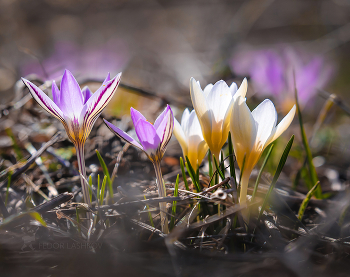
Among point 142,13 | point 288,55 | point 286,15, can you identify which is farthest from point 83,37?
point 288,55

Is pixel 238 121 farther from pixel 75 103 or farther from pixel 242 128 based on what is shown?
pixel 75 103

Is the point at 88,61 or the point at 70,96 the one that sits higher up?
the point at 88,61

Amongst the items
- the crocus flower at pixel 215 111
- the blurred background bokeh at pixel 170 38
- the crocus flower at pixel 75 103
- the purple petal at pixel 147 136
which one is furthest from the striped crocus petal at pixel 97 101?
the blurred background bokeh at pixel 170 38

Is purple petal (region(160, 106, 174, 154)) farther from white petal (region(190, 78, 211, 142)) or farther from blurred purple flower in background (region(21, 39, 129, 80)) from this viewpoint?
blurred purple flower in background (region(21, 39, 129, 80))

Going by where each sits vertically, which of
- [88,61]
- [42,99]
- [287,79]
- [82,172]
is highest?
[88,61]

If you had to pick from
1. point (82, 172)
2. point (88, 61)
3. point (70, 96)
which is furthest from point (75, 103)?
point (88, 61)

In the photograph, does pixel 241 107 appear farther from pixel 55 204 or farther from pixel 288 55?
pixel 288 55

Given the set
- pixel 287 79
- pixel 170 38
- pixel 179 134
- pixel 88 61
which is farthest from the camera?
pixel 170 38

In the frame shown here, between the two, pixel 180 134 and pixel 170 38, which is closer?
pixel 180 134
